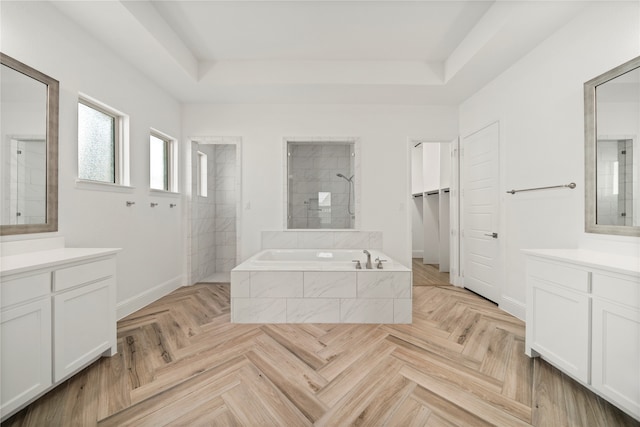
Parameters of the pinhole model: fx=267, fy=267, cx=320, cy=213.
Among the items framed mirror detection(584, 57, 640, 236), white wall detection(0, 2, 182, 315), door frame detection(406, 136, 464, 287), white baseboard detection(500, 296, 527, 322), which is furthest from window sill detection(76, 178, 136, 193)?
white baseboard detection(500, 296, 527, 322)

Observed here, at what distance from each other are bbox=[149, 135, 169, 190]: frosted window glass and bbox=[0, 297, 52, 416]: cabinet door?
7.09 feet

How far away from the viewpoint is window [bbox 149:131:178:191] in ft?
11.0

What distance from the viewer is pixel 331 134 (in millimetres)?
3859

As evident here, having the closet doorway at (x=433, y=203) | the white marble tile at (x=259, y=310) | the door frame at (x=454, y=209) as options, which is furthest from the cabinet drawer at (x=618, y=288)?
the closet doorway at (x=433, y=203)

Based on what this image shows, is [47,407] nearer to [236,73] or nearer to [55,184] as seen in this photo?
[55,184]

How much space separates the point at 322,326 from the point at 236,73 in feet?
9.85

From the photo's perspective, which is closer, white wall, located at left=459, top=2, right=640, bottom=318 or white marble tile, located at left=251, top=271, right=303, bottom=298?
white wall, located at left=459, top=2, right=640, bottom=318

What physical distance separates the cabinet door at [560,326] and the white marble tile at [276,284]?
70.5 inches

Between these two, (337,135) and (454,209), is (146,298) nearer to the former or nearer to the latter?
(337,135)

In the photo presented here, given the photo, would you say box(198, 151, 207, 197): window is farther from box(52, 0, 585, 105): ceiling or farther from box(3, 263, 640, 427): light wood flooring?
box(3, 263, 640, 427): light wood flooring

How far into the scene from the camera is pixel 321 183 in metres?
4.28

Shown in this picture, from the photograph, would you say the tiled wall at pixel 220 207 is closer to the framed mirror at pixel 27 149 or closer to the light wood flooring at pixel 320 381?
the light wood flooring at pixel 320 381

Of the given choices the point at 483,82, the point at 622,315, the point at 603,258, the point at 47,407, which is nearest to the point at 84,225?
the point at 47,407

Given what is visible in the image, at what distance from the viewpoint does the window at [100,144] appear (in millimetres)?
2312
